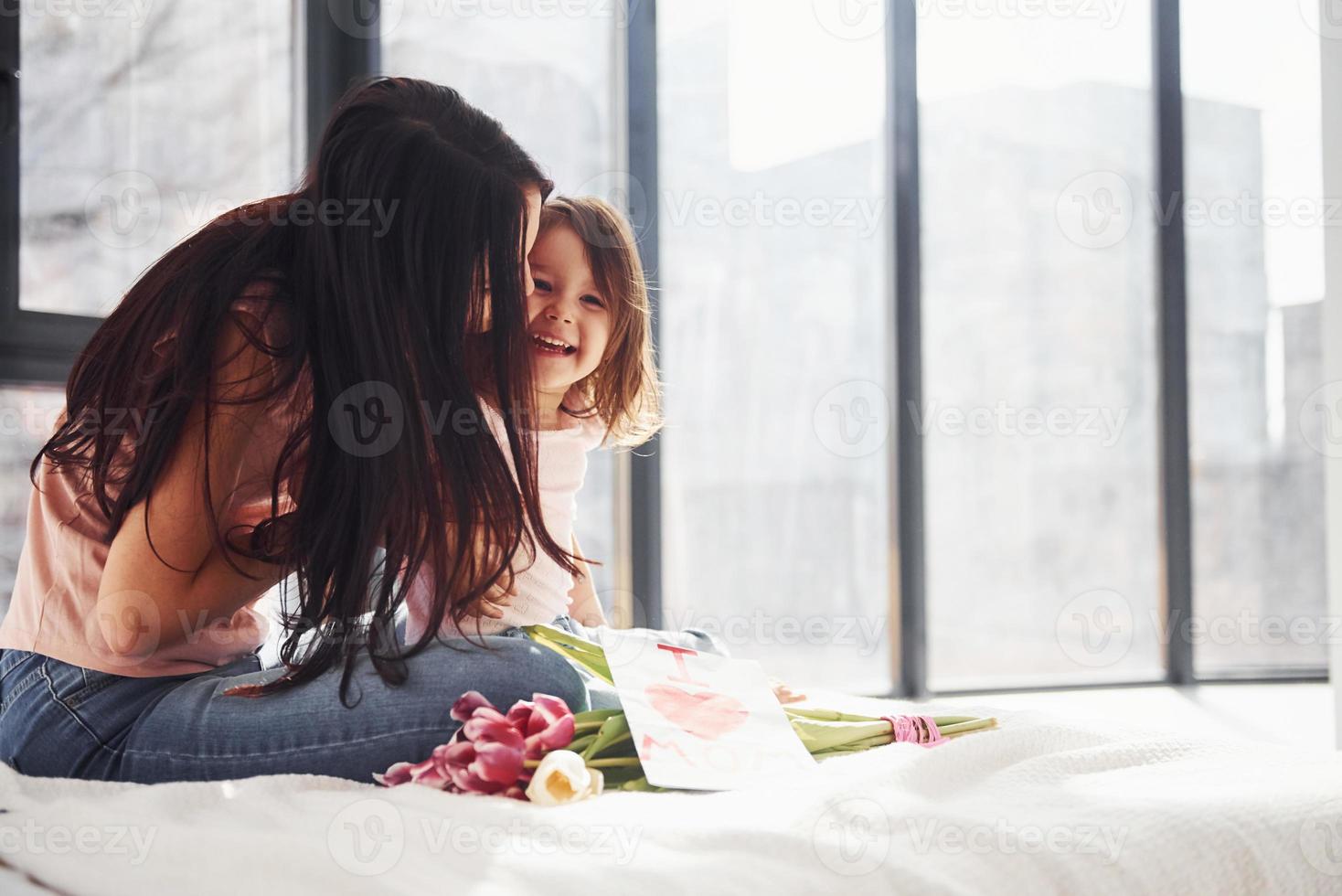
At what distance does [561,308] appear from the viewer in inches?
59.7

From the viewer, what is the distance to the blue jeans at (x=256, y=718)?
3.06 ft

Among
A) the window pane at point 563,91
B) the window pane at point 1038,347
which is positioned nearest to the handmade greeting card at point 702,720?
the window pane at point 563,91

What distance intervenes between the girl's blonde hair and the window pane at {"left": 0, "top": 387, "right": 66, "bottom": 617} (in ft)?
3.19

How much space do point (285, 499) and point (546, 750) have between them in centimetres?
43

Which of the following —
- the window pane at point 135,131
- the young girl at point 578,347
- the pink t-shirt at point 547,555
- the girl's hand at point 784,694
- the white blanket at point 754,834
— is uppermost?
the window pane at point 135,131

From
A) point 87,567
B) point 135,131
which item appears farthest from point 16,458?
point 87,567

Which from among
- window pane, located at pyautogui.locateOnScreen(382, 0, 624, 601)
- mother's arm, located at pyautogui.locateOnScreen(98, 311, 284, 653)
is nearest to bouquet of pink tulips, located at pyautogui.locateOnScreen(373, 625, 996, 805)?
mother's arm, located at pyautogui.locateOnScreen(98, 311, 284, 653)

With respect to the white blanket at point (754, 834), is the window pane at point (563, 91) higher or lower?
higher

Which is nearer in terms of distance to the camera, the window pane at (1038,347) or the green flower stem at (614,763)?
the green flower stem at (614,763)

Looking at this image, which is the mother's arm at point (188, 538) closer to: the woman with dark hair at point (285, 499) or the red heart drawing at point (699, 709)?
the woman with dark hair at point (285, 499)

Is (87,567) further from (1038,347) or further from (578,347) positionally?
(1038,347)

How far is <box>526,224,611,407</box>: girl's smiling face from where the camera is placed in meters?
1.51

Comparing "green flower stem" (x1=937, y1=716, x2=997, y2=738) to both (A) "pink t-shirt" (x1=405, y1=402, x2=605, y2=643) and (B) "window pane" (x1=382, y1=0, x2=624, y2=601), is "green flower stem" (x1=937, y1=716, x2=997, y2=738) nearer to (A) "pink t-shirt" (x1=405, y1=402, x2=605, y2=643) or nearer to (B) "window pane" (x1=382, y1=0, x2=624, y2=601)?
(A) "pink t-shirt" (x1=405, y1=402, x2=605, y2=643)

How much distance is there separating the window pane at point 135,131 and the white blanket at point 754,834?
129 cm
